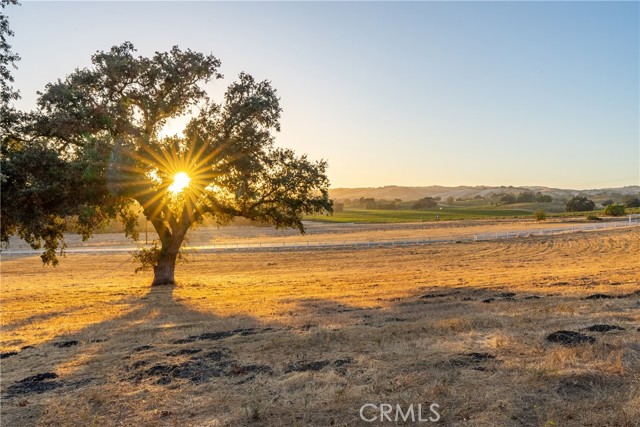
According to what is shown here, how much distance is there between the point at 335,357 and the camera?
902 cm

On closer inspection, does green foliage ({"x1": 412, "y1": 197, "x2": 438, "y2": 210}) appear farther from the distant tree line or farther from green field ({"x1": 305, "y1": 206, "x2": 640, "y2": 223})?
the distant tree line

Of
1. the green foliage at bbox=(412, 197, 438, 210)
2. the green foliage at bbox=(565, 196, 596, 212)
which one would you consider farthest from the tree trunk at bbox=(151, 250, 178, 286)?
the green foliage at bbox=(412, 197, 438, 210)

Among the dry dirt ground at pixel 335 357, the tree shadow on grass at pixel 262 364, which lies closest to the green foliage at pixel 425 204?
the dry dirt ground at pixel 335 357

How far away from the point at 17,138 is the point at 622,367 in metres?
22.6

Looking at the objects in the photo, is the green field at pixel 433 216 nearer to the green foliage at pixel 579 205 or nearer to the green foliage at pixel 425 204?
the green foliage at pixel 579 205

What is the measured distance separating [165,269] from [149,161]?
865 cm

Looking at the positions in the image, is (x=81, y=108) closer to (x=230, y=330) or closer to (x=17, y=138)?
(x=17, y=138)

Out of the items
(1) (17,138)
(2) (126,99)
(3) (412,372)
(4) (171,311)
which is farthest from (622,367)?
(2) (126,99)

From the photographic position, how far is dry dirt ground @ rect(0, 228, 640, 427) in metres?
6.36

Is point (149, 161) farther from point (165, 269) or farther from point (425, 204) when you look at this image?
point (425, 204)

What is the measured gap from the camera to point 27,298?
81.9ft

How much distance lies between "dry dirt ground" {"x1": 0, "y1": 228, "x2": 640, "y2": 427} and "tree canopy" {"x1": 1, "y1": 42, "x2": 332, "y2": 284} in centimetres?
490

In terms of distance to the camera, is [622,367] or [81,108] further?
[81,108]

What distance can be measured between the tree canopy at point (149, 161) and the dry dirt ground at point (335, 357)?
4.90 m
